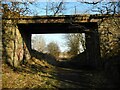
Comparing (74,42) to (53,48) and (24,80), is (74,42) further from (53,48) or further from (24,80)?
(24,80)

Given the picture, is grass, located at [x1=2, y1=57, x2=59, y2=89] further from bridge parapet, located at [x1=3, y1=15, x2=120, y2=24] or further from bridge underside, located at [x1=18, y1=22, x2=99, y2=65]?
bridge underside, located at [x1=18, y1=22, x2=99, y2=65]

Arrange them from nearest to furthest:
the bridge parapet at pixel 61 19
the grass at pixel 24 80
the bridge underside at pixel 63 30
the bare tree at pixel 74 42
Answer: the grass at pixel 24 80 → the bridge parapet at pixel 61 19 → the bridge underside at pixel 63 30 → the bare tree at pixel 74 42

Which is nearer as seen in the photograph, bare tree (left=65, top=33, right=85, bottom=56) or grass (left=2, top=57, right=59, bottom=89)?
grass (left=2, top=57, right=59, bottom=89)

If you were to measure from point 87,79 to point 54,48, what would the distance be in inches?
1320

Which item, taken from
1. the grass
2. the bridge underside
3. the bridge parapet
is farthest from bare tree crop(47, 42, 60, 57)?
the grass

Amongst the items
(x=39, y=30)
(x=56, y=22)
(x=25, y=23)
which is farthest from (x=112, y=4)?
(x=39, y=30)

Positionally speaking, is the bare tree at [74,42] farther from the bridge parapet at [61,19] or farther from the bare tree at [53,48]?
the bridge parapet at [61,19]

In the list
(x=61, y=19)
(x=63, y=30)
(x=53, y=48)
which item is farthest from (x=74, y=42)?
(x=61, y=19)

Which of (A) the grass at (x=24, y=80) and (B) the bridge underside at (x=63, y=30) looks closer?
(A) the grass at (x=24, y=80)

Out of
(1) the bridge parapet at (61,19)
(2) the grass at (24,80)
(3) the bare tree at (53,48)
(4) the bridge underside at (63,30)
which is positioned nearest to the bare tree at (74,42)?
(3) the bare tree at (53,48)


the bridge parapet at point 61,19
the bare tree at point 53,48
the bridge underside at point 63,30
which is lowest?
the bare tree at point 53,48

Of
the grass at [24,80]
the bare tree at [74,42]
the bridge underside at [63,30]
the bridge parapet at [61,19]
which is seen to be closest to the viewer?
the grass at [24,80]

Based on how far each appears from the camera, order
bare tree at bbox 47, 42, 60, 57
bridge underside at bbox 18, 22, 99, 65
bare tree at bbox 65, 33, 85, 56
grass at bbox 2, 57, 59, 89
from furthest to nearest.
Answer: bare tree at bbox 47, 42, 60, 57
bare tree at bbox 65, 33, 85, 56
bridge underside at bbox 18, 22, 99, 65
grass at bbox 2, 57, 59, 89

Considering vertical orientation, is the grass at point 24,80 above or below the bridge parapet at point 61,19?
below
